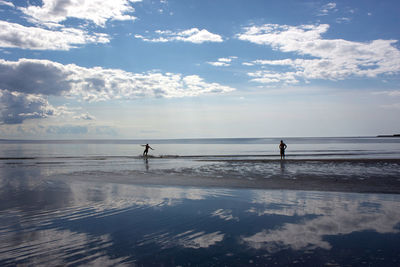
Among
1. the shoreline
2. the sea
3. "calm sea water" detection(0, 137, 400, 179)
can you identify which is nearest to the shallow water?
the sea

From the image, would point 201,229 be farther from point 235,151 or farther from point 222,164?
point 235,151

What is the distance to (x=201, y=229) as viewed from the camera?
859cm

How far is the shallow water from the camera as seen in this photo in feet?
21.3

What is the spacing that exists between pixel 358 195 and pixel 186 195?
8062 mm

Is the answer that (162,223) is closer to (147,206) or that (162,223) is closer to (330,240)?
(147,206)

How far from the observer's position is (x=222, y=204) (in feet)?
39.2

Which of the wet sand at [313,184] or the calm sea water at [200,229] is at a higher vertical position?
the calm sea water at [200,229]

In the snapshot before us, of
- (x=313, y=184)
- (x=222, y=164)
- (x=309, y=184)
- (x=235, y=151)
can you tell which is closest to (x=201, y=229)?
(x=309, y=184)

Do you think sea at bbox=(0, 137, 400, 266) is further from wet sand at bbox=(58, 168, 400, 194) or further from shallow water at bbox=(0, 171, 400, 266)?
wet sand at bbox=(58, 168, 400, 194)

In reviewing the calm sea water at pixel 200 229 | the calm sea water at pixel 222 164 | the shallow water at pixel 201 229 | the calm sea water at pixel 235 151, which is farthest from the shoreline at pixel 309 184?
the calm sea water at pixel 235 151

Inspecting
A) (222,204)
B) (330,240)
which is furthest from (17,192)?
(330,240)

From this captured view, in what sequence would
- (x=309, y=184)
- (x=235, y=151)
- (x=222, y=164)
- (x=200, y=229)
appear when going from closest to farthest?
(x=200, y=229) < (x=309, y=184) < (x=222, y=164) < (x=235, y=151)

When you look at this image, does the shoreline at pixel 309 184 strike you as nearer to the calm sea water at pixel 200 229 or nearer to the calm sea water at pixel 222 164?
the calm sea water at pixel 200 229

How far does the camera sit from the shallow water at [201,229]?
649 centimetres
